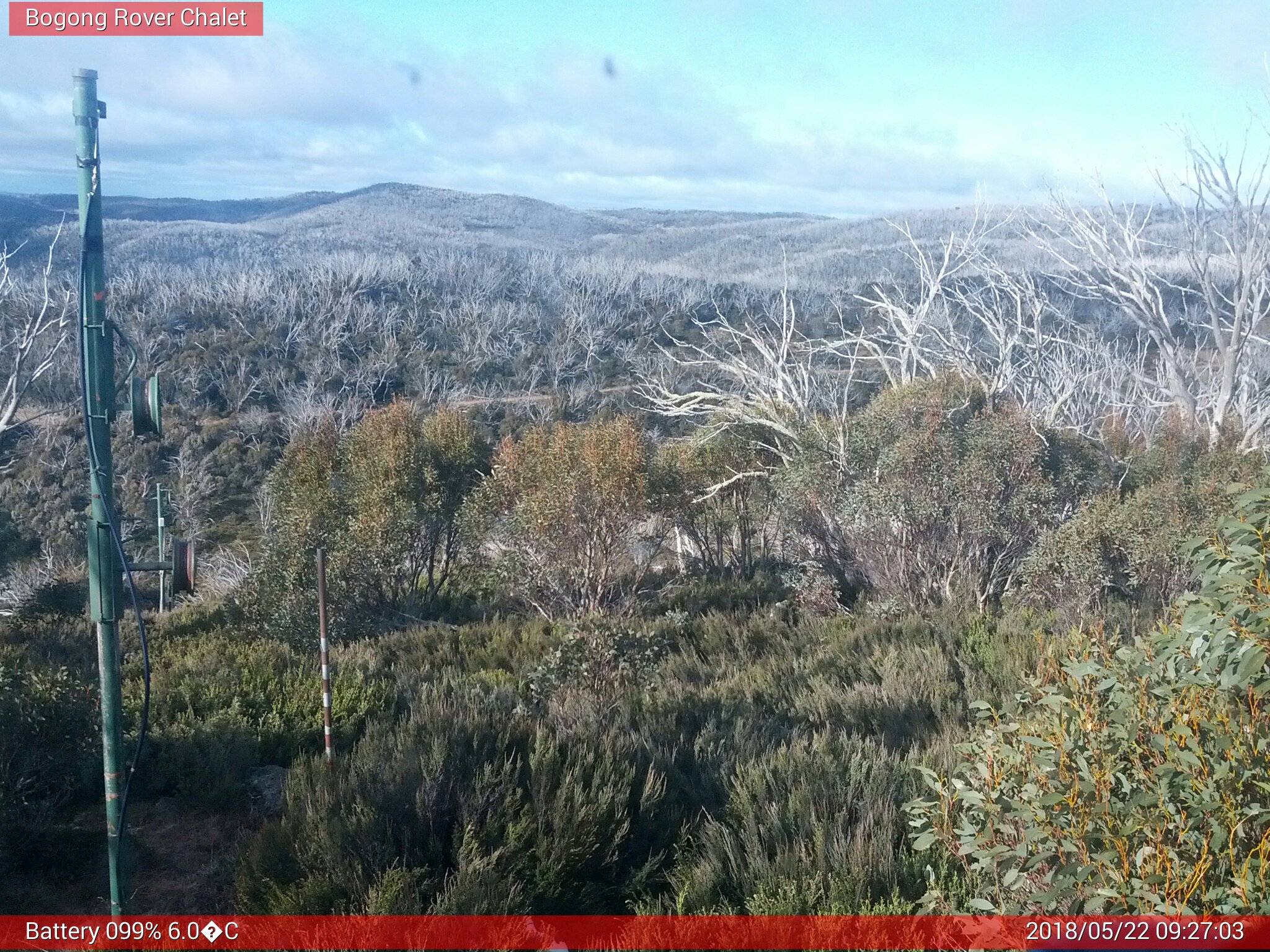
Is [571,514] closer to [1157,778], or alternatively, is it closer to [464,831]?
[464,831]

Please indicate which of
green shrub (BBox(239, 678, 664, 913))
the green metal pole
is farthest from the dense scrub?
the green metal pole

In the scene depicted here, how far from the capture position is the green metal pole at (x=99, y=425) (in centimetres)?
324

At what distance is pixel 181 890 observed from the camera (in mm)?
4219

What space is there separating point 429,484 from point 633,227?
80147mm

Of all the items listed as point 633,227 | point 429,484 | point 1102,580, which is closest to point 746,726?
point 1102,580

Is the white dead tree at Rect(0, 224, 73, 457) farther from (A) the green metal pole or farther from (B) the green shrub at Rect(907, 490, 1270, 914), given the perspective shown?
(B) the green shrub at Rect(907, 490, 1270, 914)

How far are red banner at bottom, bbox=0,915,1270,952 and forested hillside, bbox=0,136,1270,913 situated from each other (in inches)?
3.9

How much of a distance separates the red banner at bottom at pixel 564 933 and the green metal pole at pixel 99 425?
313 millimetres

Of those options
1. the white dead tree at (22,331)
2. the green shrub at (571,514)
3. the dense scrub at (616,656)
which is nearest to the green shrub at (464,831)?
the dense scrub at (616,656)

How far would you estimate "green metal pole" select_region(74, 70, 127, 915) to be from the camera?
3244 mm

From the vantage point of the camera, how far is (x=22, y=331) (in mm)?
29391

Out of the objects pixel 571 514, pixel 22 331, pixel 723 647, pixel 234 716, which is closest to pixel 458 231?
pixel 22 331

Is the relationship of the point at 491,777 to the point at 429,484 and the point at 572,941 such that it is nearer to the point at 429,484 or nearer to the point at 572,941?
→ the point at 572,941

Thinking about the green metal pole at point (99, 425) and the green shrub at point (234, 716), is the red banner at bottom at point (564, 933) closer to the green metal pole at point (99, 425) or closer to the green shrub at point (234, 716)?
the green metal pole at point (99, 425)
